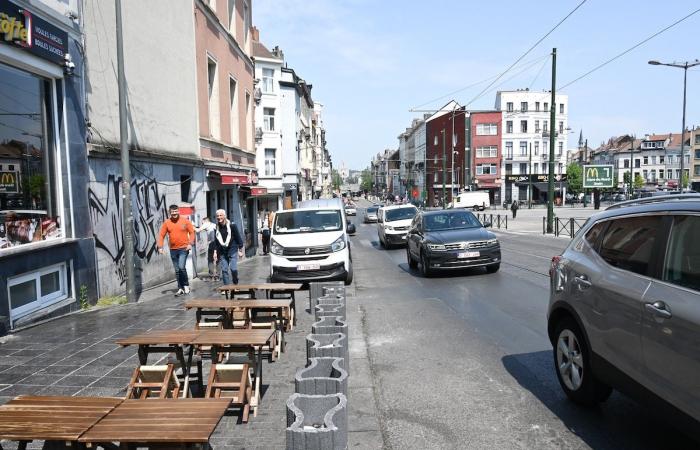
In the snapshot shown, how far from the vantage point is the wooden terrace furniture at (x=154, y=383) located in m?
4.51

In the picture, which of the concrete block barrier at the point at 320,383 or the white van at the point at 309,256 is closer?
the concrete block barrier at the point at 320,383

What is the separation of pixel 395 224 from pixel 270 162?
25.8 meters

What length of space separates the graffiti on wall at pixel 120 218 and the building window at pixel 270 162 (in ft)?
109

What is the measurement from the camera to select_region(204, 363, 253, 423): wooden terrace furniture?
14.6 ft

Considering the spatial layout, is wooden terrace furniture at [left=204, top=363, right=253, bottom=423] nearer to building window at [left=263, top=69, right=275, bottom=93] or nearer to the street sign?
the street sign

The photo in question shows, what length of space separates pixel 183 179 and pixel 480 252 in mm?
8479

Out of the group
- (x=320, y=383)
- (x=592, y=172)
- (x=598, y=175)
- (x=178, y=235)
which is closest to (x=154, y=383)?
(x=320, y=383)

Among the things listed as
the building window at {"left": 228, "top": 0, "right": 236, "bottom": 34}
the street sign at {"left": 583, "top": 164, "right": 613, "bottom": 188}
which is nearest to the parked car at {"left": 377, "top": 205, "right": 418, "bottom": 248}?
the building window at {"left": 228, "top": 0, "right": 236, "bottom": 34}

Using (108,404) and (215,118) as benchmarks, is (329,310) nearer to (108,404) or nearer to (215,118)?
(108,404)

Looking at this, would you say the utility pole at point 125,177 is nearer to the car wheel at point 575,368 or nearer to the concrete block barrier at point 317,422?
the concrete block barrier at point 317,422

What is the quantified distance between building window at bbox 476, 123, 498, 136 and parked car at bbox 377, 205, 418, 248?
2204 inches

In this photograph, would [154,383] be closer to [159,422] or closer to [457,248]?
[159,422]

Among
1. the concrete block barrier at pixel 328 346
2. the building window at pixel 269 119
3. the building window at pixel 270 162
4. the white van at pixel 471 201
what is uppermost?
the building window at pixel 269 119

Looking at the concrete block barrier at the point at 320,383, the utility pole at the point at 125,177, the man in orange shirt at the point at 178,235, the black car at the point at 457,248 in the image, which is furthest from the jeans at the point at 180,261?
the concrete block barrier at the point at 320,383
